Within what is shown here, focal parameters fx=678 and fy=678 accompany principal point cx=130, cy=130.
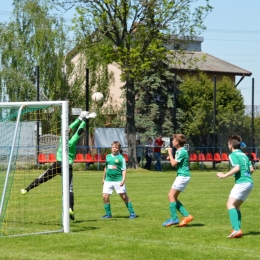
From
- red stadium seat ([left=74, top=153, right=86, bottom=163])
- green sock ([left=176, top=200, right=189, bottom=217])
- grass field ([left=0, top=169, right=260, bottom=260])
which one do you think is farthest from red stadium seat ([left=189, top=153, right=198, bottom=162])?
green sock ([left=176, top=200, right=189, bottom=217])

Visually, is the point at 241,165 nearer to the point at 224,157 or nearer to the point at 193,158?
the point at 193,158

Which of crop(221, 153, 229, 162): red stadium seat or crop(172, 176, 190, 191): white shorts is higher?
crop(172, 176, 190, 191): white shorts

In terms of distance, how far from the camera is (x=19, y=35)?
5081cm

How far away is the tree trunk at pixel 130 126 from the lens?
35.4 metres

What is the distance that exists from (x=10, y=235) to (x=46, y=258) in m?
2.35

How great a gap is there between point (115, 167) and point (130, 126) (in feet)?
73.9

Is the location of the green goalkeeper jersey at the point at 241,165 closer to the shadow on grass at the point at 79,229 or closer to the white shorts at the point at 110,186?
the shadow on grass at the point at 79,229

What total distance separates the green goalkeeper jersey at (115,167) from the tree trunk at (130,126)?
2157 cm

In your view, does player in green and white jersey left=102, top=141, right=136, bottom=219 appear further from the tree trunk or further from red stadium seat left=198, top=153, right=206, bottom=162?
red stadium seat left=198, top=153, right=206, bottom=162

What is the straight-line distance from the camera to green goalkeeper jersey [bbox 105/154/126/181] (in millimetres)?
13680

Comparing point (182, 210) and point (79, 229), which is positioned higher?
point (182, 210)

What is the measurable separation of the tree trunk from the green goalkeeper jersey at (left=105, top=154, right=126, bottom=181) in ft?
70.8

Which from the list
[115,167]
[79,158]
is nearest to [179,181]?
[115,167]

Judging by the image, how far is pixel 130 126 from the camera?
3622 centimetres
